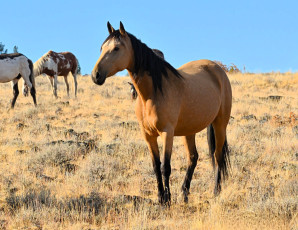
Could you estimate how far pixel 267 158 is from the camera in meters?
7.18

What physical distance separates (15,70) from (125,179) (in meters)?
10.2

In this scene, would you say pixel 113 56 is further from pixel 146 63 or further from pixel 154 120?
pixel 154 120

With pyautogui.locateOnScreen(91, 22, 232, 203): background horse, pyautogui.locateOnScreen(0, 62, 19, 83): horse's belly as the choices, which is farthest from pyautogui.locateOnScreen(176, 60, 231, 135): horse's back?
pyautogui.locateOnScreen(0, 62, 19, 83): horse's belly

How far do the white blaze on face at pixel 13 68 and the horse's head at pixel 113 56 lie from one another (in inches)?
430

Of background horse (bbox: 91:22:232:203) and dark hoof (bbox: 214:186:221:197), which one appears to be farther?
dark hoof (bbox: 214:186:221:197)

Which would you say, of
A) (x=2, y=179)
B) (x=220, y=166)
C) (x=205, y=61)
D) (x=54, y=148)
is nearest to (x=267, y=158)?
(x=220, y=166)

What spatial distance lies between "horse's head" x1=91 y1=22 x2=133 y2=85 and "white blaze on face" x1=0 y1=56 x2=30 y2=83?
1093 cm

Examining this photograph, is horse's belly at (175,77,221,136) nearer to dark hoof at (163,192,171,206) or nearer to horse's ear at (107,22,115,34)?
dark hoof at (163,192,171,206)

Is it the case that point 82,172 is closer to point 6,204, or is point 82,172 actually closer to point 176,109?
point 6,204

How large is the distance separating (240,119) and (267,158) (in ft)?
16.8

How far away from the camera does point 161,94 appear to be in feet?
15.3

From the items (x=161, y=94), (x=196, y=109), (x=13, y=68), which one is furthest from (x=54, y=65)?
(x=161, y=94)

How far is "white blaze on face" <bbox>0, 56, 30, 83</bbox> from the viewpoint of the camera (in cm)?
1436

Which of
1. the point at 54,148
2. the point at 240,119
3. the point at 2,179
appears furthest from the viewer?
the point at 240,119
